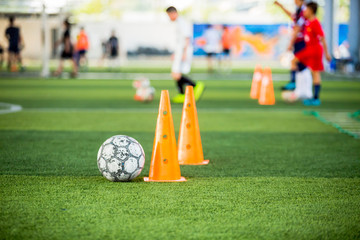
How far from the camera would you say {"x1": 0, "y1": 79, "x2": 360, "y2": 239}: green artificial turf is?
4.39 meters

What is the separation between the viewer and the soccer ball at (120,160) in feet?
19.1

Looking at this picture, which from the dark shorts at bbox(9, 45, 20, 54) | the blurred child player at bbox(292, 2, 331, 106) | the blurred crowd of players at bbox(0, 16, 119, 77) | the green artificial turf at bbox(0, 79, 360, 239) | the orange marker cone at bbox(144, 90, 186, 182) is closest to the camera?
the green artificial turf at bbox(0, 79, 360, 239)

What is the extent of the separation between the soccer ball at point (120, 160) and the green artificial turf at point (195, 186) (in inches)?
4.0

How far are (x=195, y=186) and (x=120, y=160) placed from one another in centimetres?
76

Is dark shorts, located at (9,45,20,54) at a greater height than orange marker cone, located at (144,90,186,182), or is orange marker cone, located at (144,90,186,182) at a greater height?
dark shorts, located at (9,45,20,54)

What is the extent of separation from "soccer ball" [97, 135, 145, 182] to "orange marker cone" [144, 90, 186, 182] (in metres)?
0.17

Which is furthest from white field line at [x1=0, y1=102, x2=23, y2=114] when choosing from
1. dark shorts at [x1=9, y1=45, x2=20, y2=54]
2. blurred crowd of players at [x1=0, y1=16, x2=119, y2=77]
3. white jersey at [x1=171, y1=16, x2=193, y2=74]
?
dark shorts at [x1=9, y1=45, x2=20, y2=54]

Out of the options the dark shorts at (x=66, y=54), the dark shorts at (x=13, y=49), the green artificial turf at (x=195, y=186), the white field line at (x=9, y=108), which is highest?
the dark shorts at (x=13, y=49)

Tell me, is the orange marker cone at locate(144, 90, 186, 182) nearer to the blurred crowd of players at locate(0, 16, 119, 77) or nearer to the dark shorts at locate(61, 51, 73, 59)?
the blurred crowd of players at locate(0, 16, 119, 77)

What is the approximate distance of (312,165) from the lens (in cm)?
714

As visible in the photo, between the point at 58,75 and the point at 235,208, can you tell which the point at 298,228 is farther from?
the point at 58,75

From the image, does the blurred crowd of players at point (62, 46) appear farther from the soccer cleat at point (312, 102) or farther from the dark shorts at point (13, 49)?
the soccer cleat at point (312, 102)

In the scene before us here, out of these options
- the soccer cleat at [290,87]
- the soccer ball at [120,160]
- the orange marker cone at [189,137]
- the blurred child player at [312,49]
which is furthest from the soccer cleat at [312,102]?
the soccer ball at [120,160]

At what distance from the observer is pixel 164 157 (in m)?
6.05
